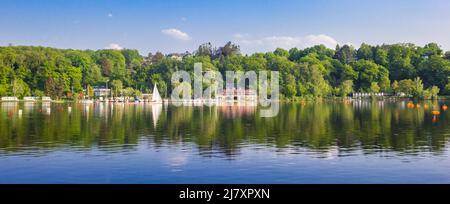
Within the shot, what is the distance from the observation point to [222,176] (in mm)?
17547

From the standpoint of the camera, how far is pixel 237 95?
106438 millimetres

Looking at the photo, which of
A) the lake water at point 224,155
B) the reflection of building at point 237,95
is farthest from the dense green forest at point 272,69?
the lake water at point 224,155

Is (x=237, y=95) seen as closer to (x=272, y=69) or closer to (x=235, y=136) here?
(x=272, y=69)

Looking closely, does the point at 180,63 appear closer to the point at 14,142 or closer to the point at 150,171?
the point at 14,142

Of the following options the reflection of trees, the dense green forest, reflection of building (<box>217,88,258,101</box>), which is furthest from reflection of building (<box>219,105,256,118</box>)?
the dense green forest

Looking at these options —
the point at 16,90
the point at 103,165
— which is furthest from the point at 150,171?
the point at 16,90

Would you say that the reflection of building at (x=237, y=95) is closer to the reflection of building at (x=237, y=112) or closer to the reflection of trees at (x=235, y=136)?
the reflection of building at (x=237, y=112)

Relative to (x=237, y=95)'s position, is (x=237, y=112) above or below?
below

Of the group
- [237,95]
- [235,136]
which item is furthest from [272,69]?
[235,136]

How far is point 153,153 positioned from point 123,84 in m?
98.9

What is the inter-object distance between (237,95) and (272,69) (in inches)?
→ 687

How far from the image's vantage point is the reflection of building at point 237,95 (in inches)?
4087

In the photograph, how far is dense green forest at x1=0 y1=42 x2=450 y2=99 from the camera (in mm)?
104000

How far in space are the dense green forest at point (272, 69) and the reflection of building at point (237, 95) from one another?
25.1ft
